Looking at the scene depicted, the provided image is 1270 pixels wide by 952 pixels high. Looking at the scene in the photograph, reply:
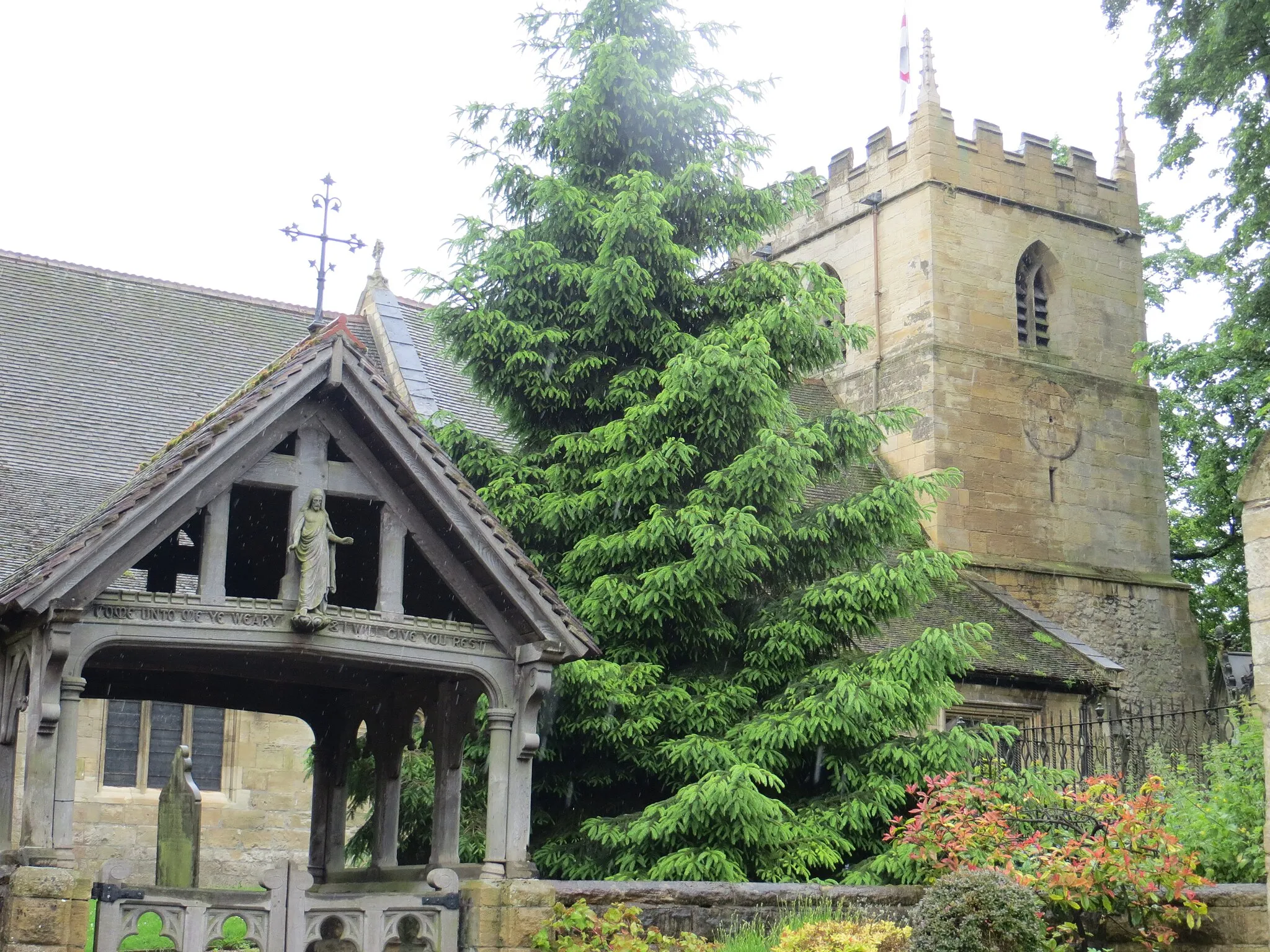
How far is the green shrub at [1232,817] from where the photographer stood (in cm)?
1054

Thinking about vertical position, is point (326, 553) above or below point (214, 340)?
below

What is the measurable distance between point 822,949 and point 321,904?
9.72 feet

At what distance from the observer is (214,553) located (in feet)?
30.3

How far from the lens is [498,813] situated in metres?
9.90

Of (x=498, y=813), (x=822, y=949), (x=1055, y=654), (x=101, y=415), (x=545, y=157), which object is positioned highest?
(x=545, y=157)

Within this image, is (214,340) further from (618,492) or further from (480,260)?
(618,492)

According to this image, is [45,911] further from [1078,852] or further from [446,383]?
[446,383]

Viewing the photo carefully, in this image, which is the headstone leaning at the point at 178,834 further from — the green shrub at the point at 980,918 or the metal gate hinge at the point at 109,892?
the green shrub at the point at 980,918

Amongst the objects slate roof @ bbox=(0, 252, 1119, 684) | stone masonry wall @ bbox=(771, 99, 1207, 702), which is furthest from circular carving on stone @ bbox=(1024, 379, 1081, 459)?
slate roof @ bbox=(0, 252, 1119, 684)

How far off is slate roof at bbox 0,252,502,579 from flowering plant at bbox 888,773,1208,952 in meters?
8.86

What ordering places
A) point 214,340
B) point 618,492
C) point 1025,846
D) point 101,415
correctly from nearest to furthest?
point 1025,846
point 618,492
point 101,415
point 214,340

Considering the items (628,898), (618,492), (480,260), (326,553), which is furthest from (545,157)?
(628,898)

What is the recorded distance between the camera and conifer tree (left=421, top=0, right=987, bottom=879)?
12266mm

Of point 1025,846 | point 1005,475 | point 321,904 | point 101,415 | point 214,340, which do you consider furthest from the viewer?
point 1005,475
